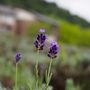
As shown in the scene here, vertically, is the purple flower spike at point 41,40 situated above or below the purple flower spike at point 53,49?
above

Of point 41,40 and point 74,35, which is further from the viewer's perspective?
point 74,35

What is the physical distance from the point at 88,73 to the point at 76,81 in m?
0.30

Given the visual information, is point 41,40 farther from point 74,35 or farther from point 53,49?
point 74,35

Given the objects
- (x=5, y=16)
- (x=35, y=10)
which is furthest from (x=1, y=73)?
(x=35, y=10)

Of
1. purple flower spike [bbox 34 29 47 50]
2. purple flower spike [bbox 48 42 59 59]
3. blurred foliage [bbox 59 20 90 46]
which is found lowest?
→ blurred foliage [bbox 59 20 90 46]

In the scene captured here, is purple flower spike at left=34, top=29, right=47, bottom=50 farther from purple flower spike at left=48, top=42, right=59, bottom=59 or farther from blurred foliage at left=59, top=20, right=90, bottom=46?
blurred foliage at left=59, top=20, right=90, bottom=46

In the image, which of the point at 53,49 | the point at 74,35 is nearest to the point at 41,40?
the point at 53,49

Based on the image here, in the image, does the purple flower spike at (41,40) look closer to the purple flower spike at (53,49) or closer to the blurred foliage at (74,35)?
the purple flower spike at (53,49)

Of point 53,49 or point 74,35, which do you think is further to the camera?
point 74,35

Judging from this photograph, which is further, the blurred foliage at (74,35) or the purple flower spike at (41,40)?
A: the blurred foliage at (74,35)

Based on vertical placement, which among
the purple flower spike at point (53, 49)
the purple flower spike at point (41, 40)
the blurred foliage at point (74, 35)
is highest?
the purple flower spike at point (41, 40)

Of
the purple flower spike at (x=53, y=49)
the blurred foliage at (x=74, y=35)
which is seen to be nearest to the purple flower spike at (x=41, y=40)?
the purple flower spike at (x=53, y=49)

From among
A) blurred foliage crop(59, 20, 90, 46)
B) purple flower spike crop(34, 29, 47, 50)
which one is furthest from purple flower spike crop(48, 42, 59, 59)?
blurred foliage crop(59, 20, 90, 46)

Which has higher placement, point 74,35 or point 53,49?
point 53,49
